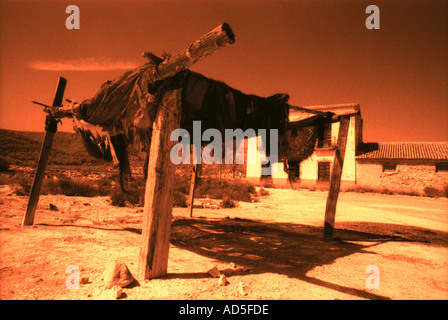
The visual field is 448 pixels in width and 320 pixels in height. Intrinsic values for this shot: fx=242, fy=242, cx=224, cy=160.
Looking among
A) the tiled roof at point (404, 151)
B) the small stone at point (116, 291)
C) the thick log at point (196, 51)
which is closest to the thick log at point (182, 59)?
the thick log at point (196, 51)

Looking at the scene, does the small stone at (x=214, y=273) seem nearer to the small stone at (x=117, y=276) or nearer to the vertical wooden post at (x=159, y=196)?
the vertical wooden post at (x=159, y=196)

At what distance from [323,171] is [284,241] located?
1935 cm

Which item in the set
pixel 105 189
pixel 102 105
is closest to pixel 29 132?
pixel 105 189

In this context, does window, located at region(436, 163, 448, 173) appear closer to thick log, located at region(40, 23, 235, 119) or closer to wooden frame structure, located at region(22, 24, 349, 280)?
wooden frame structure, located at region(22, 24, 349, 280)

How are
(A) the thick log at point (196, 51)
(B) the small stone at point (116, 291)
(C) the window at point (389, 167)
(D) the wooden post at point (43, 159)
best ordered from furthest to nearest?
(C) the window at point (389, 167) → (D) the wooden post at point (43, 159) → (B) the small stone at point (116, 291) → (A) the thick log at point (196, 51)

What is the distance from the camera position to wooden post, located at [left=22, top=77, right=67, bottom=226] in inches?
206

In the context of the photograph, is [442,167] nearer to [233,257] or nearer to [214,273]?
[233,257]

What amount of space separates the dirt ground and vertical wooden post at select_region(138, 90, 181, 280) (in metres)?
0.22

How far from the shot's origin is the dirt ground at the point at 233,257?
2734 mm

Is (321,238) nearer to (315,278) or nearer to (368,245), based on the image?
(368,245)

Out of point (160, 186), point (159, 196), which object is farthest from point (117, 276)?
point (160, 186)

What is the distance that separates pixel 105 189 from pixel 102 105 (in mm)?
8914

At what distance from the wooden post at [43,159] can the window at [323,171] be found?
21.4 meters

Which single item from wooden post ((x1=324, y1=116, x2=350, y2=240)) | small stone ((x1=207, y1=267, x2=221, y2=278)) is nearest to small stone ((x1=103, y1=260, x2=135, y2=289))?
small stone ((x1=207, y1=267, x2=221, y2=278))
